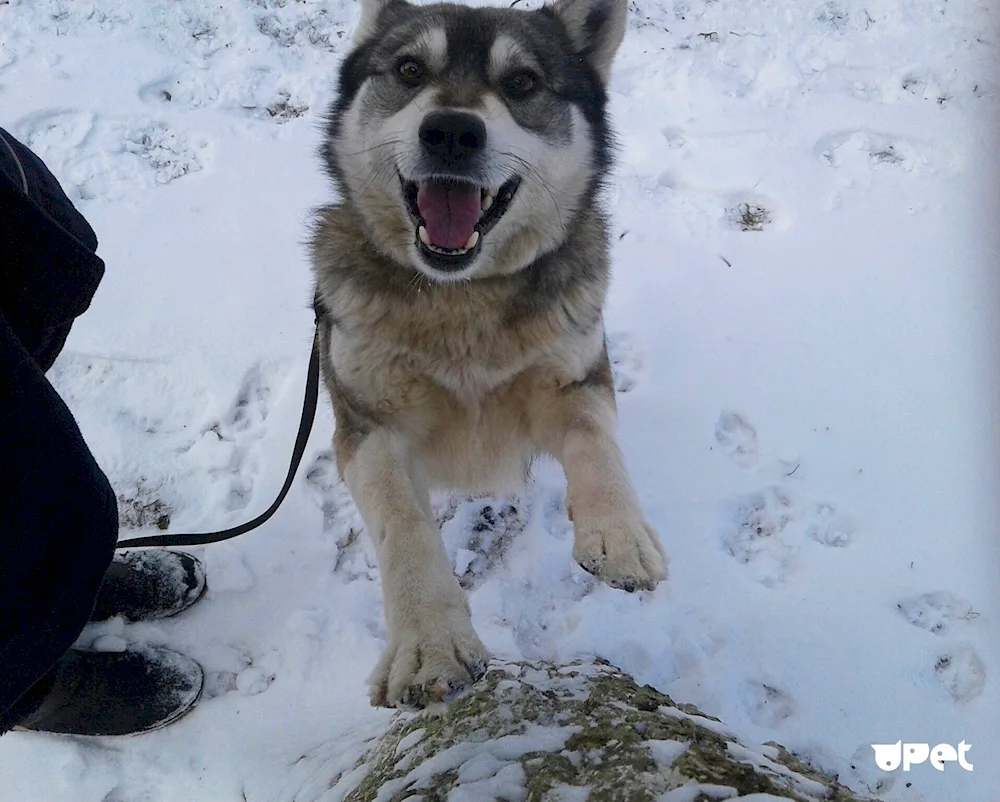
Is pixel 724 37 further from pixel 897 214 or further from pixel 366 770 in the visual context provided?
pixel 366 770

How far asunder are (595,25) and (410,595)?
2246mm

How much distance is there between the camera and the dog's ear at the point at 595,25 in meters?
2.54

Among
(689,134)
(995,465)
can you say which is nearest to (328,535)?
(995,465)

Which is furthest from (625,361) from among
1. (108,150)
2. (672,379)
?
(108,150)

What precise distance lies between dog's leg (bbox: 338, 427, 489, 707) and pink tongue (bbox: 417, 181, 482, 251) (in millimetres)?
758

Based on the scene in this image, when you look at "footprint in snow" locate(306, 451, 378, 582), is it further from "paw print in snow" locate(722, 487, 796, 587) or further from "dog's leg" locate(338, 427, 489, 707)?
"paw print in snow" locate(722, 487, 796, 587)

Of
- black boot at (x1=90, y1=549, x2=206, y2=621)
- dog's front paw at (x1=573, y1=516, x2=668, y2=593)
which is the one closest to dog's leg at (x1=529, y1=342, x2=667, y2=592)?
dog's front paw at (x1=573, y1=516, x2=668, y2=593)

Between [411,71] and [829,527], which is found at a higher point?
[411,71]

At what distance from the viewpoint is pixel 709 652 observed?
2.60 metres

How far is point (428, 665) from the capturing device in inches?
63.6

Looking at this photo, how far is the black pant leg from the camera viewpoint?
1.59 meters

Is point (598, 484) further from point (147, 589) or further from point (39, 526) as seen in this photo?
point (147, 589)

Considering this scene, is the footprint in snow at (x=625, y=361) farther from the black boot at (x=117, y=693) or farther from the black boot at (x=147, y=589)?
the black boot at (x=117, y=693)

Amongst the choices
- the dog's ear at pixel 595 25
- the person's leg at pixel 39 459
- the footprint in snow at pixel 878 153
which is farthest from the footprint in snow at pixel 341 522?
the footprint in snow at pixel 878 153
